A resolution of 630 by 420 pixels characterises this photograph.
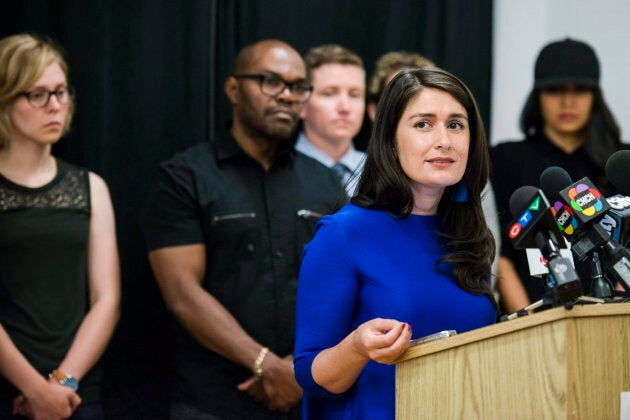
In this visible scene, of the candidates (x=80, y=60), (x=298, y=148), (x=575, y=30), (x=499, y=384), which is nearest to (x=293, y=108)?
(x=298, y=148)

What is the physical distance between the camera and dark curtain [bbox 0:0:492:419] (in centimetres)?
396

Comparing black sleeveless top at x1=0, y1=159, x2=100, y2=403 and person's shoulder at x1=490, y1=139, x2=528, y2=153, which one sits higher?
person's shoulder at x1=490, y1=139, x2=528, y2=153

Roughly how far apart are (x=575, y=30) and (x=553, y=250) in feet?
10.7

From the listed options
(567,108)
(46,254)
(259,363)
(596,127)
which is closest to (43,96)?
(46,254)

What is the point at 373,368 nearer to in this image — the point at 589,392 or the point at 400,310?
the point at 400,310

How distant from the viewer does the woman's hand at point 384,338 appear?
1.76 m

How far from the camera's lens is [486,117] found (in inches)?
180

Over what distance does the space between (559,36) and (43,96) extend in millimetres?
2482

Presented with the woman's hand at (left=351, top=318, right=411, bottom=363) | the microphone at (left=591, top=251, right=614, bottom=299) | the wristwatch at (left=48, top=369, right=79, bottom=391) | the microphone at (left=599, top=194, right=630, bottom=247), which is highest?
the microphone at (left=599, top=194, right=630, bottom=247)

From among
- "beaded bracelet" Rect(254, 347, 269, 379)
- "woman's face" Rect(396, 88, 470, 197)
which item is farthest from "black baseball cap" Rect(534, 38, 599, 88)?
"woman's face" Rect(396, 88, 470, 197)

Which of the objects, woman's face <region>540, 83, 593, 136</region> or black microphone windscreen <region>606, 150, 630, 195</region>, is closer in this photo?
black microphone windscreen <region>606, 150, 630, 195</region>

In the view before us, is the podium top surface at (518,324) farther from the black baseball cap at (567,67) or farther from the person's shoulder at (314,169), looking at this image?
the black baseball cap at (567,67)

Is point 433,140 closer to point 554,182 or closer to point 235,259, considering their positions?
point 554,182

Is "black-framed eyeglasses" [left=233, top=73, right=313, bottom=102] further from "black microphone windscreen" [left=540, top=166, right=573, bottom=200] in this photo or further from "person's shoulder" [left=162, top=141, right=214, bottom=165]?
"black microphone windscreen" [left=540, top=166, right=573, bottom=200]
